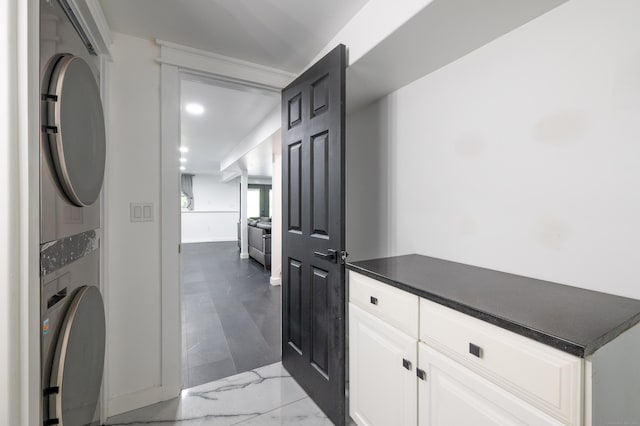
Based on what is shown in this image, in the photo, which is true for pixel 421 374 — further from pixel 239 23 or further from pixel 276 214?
pixel 276 214

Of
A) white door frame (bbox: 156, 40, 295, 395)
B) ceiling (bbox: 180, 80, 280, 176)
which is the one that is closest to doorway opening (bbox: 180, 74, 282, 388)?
ceiling (bbox: 180, 80, 280, 176)

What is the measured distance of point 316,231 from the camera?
1.59 metres

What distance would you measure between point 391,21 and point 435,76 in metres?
0.48

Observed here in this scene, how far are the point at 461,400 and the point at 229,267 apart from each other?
Result: 514 cm

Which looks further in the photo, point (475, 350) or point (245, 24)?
point (245, 24)

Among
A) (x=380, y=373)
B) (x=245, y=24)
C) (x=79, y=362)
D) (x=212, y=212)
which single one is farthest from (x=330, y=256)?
(x=212, y=212)

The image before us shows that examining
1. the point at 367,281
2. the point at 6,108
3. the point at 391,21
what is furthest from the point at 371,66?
the point at 6,108

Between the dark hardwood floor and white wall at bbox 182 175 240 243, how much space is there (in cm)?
428

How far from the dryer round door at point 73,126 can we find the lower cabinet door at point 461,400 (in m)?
1.34

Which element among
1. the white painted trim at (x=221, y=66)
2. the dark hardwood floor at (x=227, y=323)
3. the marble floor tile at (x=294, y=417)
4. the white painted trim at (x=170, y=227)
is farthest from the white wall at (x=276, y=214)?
the marble floor tile at (x=294, y=417)

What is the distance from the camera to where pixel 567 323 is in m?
0.67

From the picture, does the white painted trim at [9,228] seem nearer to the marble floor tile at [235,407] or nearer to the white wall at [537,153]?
the marble floor tile at [235,407]

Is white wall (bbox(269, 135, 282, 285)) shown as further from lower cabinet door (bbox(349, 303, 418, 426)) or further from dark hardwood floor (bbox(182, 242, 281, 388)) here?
lower cabinet door (bbox(349, 303, 418, 426))

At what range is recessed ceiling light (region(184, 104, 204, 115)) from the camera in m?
2.97
